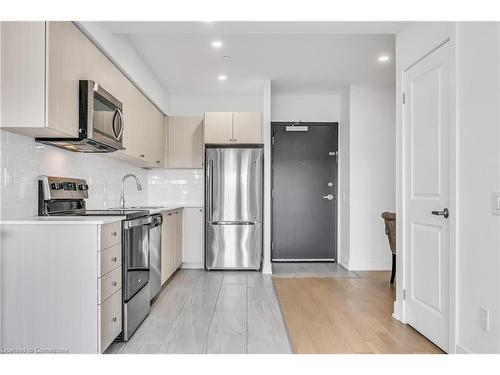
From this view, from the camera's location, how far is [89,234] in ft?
7.00

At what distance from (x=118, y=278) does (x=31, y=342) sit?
0.58 meters

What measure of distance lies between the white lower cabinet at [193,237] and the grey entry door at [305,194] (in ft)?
3.68

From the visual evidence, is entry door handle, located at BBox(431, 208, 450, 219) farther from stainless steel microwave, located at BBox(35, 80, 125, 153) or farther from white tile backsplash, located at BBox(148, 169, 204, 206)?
white tile backsplash, located at BBox(148, 169, 204, 206)

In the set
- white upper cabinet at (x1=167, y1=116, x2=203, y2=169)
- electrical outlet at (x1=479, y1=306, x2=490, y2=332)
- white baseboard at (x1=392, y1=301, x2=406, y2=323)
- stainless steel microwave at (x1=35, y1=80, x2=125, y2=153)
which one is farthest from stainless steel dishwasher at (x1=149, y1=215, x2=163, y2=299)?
electrical outlet at (x1=479, y1=306, x2=490, y2=332)

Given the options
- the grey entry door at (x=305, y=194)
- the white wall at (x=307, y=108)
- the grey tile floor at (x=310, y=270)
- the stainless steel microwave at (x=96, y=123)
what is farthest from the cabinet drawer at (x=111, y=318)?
the white wall at (x=307, y=108)

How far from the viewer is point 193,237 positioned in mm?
5176

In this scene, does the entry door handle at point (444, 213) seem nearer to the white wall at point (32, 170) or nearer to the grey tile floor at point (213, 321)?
the grey tile floor at point (213, 321)

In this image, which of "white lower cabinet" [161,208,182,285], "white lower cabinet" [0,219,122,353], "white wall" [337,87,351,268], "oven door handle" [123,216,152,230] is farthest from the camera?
"white wall" [337,87,351,268]

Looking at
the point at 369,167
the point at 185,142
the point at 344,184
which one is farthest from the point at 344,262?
the point at 185,142

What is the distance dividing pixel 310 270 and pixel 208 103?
9.06ft

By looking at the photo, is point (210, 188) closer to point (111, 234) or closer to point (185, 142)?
point (185, 142)

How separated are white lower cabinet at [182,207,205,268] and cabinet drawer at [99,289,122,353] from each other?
2.64 metres

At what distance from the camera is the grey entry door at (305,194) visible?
566cm

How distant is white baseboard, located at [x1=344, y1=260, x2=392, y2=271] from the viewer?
16.8 feet
